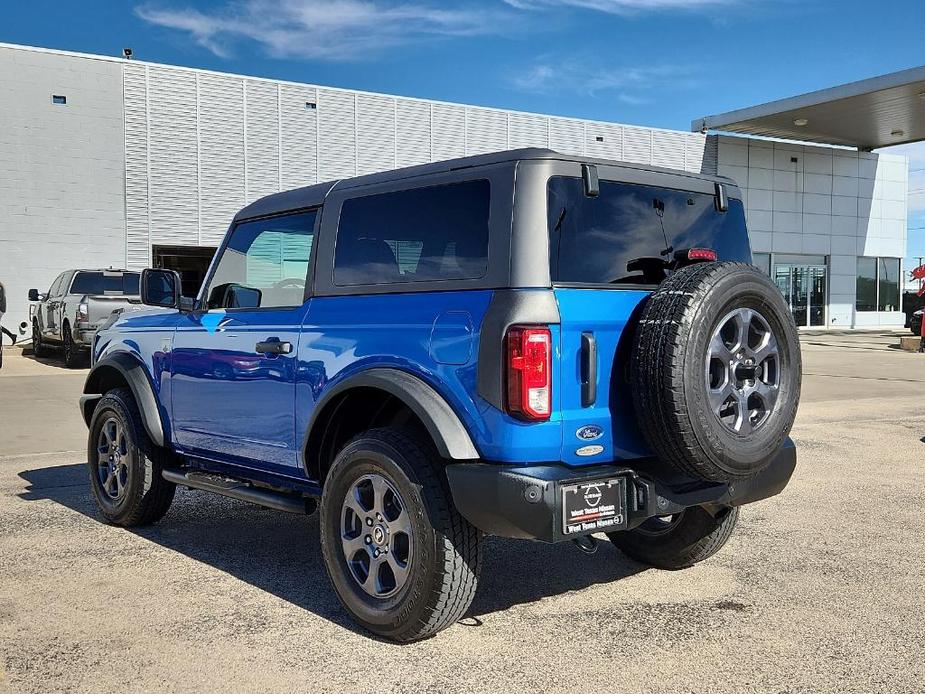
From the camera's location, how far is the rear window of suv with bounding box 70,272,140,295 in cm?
1791

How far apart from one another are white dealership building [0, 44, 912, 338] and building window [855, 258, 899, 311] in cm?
640

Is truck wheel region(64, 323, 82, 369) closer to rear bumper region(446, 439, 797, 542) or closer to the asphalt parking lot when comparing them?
the asphalt parking lot

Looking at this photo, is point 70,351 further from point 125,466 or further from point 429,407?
point 429,407

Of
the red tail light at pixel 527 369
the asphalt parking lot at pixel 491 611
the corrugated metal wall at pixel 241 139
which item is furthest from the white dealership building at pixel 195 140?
the red tail light at pixel 527 369

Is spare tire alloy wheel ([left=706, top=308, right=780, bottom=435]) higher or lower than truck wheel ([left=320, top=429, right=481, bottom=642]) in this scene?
higher

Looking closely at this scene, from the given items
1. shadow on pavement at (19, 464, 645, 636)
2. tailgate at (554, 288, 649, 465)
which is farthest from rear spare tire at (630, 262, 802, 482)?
shadow on pavement at (19, 464, 645, 636)

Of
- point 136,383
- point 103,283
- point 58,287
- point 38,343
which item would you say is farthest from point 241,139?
point 136,383

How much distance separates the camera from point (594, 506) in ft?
12.2

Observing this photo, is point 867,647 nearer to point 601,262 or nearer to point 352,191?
point 601,262

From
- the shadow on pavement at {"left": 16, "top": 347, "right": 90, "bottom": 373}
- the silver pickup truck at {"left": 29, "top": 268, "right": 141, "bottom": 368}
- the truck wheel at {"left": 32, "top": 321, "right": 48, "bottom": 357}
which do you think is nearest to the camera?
the silver pickup truck at {"left": 29, "top": 268, "right": 141, "bottom": 368}

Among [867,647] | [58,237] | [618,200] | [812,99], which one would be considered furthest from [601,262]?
[812,99]

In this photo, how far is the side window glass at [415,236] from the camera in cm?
400

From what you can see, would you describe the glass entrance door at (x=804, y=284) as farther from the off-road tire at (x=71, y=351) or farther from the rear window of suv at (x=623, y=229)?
the rear window of suv at (x=623, y=229)

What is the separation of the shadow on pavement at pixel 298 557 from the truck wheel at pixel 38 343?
14.5 meters
